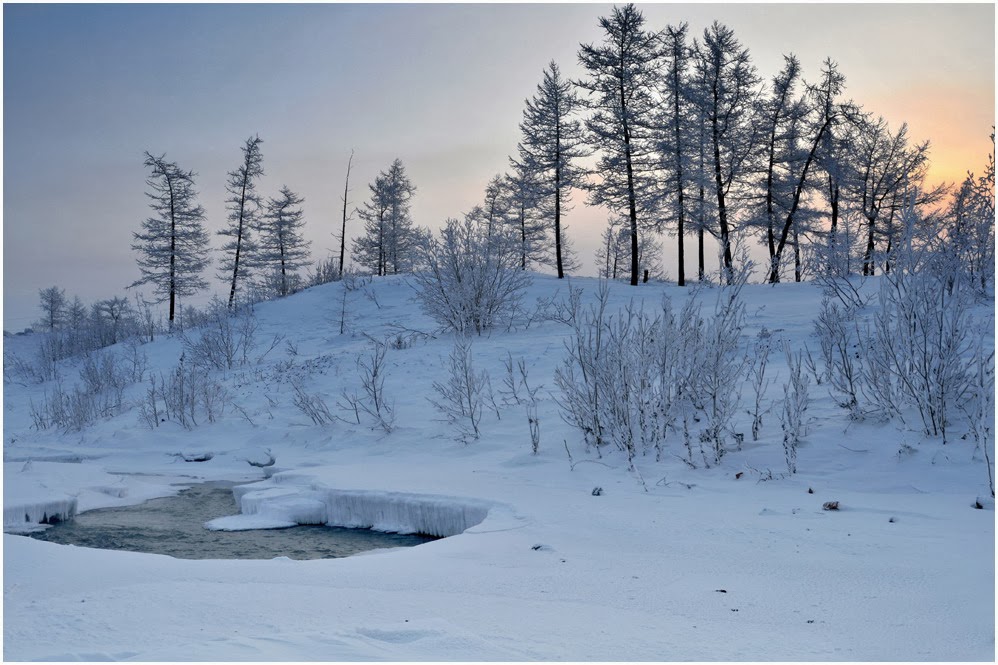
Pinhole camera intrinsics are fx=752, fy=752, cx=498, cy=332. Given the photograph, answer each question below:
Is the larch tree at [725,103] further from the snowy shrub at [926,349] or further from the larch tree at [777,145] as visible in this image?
the snowy shrub at [926,349]

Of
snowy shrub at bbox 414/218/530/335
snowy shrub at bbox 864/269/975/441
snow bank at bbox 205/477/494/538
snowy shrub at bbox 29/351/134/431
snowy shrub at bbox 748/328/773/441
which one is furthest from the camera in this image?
snowy shrub at bbox 414/218/530/335

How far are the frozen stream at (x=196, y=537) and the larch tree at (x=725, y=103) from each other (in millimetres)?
20929

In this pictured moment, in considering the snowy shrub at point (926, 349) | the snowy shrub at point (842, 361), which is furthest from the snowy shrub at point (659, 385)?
the snowy shrub at point (926, 349)

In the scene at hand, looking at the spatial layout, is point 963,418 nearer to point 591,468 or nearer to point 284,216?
point 591,468

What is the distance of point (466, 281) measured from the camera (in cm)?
1611

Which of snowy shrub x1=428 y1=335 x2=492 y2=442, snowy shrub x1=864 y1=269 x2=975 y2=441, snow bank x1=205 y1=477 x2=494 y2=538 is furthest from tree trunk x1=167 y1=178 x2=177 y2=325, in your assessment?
snowy shrub x1=864 y1=269 x2=975 y2=441

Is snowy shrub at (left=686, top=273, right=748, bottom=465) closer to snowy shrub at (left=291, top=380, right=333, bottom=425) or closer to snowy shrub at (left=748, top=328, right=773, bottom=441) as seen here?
snowy shrub at (left=748, top=328, right=773, bottom=441)

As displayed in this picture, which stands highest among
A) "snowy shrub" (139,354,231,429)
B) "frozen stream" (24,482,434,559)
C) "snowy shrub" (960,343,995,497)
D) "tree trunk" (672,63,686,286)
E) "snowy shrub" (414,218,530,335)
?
"tree trunk" (672,63,686,286)

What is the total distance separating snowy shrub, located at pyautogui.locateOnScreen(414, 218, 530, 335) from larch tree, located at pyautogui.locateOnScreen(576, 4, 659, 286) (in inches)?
354

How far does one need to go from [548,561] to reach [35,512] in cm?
515

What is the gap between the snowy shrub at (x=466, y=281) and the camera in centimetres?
1611

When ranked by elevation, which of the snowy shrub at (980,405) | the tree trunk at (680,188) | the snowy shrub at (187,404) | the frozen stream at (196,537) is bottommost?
the frozen stream at (196,537)

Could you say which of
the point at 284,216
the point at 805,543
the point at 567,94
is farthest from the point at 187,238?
the point at 805,543

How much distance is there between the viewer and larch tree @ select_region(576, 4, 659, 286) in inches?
976
